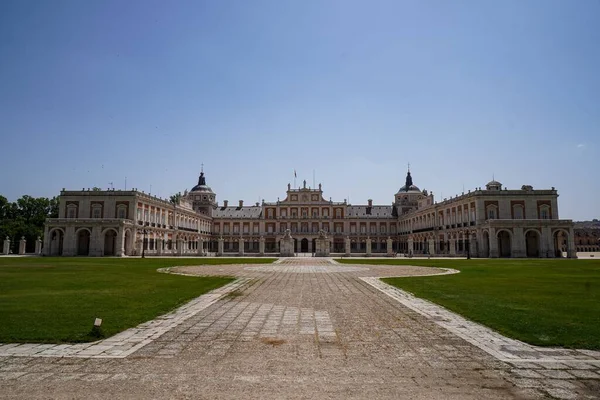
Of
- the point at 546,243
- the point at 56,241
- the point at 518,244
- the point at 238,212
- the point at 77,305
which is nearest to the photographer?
the point at 77,305

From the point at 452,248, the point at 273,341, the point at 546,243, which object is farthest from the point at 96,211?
the point at 546,243

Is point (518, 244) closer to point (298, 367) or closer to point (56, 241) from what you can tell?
point (298, 367)

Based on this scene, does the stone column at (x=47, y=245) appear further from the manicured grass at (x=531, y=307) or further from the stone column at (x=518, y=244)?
the stone column at (x=518, y=244)

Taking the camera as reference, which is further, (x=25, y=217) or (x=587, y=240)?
(x=587, y=240)

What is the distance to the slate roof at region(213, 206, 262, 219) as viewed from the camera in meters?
95.1

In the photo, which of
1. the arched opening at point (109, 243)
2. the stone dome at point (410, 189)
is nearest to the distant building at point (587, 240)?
the stone dome at point (410, 189)

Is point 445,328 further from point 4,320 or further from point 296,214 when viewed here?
point 296,214

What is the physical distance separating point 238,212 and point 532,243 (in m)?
60.8

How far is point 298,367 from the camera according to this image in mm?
5746

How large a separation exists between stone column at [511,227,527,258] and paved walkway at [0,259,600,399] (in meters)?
50.7

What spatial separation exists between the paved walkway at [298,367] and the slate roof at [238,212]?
8711cm

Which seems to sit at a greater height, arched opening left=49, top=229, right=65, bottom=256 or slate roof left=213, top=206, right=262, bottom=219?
slate roof left=213, top=206, right=262, bottom=219

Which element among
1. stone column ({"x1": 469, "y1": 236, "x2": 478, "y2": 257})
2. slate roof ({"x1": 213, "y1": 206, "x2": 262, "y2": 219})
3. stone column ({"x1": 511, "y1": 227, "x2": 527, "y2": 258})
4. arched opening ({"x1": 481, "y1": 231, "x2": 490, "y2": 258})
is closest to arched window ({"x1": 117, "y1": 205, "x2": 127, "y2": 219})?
slate roof ({"x1": 213, "y1": 206, "x2": 262, "y2": 219})

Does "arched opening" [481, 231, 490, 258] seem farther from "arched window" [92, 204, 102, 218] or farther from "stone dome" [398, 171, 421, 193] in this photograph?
"arched window" [92, 204, 102, 218]
